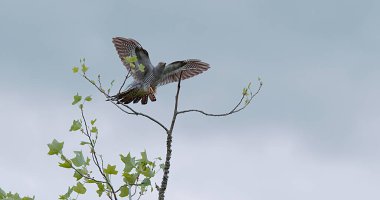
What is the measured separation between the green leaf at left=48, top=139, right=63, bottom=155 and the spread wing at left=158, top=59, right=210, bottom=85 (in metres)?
4.33

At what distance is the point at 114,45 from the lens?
436 inches

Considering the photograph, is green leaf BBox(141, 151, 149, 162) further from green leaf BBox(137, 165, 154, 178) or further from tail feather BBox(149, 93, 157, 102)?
tail feather BBox(149, 93, 157, 102)

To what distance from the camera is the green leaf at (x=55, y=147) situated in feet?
19.1

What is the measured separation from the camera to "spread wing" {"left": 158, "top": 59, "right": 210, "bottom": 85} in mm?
10125

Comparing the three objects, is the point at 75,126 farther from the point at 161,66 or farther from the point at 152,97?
the point at 161,66

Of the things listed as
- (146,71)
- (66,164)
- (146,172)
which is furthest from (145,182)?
(146,71)

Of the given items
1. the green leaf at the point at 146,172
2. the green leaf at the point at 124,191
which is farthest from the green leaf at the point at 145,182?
the green leaf at the point at 124,191

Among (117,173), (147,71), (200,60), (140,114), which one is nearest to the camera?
(117,173)

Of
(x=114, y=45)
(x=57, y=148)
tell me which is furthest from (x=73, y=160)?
(x=114, y=45)

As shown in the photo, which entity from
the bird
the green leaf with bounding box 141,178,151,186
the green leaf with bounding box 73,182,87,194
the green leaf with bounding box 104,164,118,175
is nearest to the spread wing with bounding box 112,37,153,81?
the bird

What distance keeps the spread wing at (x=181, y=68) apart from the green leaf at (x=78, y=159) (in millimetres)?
4214

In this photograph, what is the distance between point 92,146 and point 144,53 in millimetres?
4570

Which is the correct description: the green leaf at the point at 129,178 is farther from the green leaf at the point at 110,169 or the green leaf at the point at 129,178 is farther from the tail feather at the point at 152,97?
the tail feather at the point at 152,97

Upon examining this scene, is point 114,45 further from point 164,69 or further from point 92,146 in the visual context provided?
point 92,146
